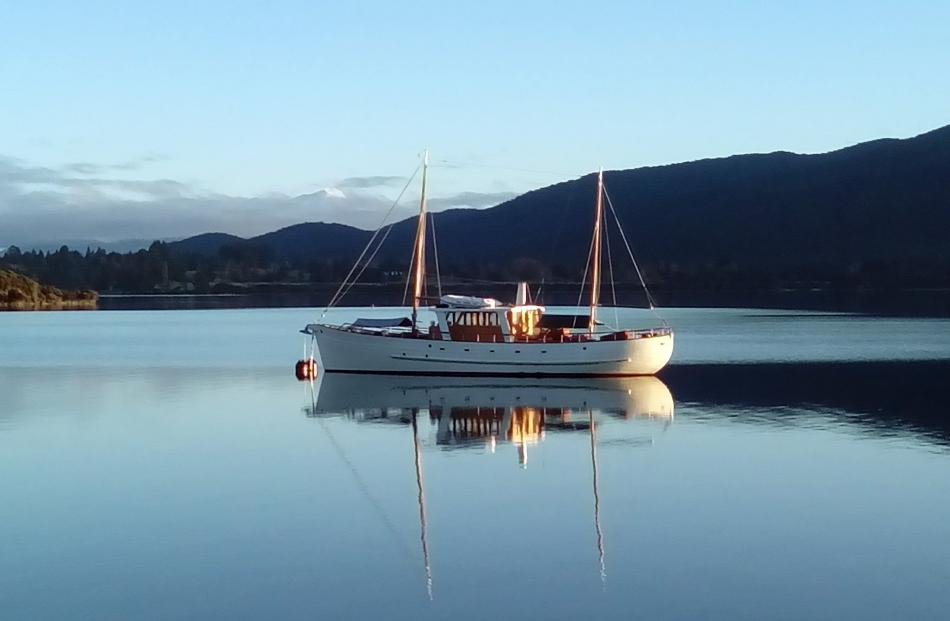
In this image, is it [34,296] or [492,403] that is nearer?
[492,403]

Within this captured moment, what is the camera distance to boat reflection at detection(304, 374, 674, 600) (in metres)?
26.0

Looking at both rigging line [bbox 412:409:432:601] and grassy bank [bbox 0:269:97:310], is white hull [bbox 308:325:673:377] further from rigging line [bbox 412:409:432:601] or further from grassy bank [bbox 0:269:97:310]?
grassy bank [bbox 0:269:97:310]

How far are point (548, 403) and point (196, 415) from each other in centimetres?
976

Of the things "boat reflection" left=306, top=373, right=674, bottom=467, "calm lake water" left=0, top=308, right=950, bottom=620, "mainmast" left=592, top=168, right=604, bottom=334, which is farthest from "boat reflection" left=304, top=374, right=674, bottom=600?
"mainmast" left=592, top=168, right=604, bottom=334

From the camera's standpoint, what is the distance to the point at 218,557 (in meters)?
15.0

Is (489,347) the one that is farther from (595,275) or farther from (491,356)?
(595,275)

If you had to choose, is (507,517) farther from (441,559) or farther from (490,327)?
(490,327)

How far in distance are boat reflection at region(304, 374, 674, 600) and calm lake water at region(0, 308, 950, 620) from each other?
0.15 meters

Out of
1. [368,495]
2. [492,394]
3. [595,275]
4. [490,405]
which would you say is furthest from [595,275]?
[368,495]

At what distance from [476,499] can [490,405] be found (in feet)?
42.1

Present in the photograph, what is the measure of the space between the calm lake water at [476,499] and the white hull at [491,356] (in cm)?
137

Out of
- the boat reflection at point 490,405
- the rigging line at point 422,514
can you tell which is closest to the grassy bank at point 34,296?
the boat reflection at point 490,405

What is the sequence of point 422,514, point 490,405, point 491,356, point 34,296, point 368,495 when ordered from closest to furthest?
point 422,514, point 368,495, point 490,405, point 491,356, point 34,296

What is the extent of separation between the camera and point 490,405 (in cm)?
3158
